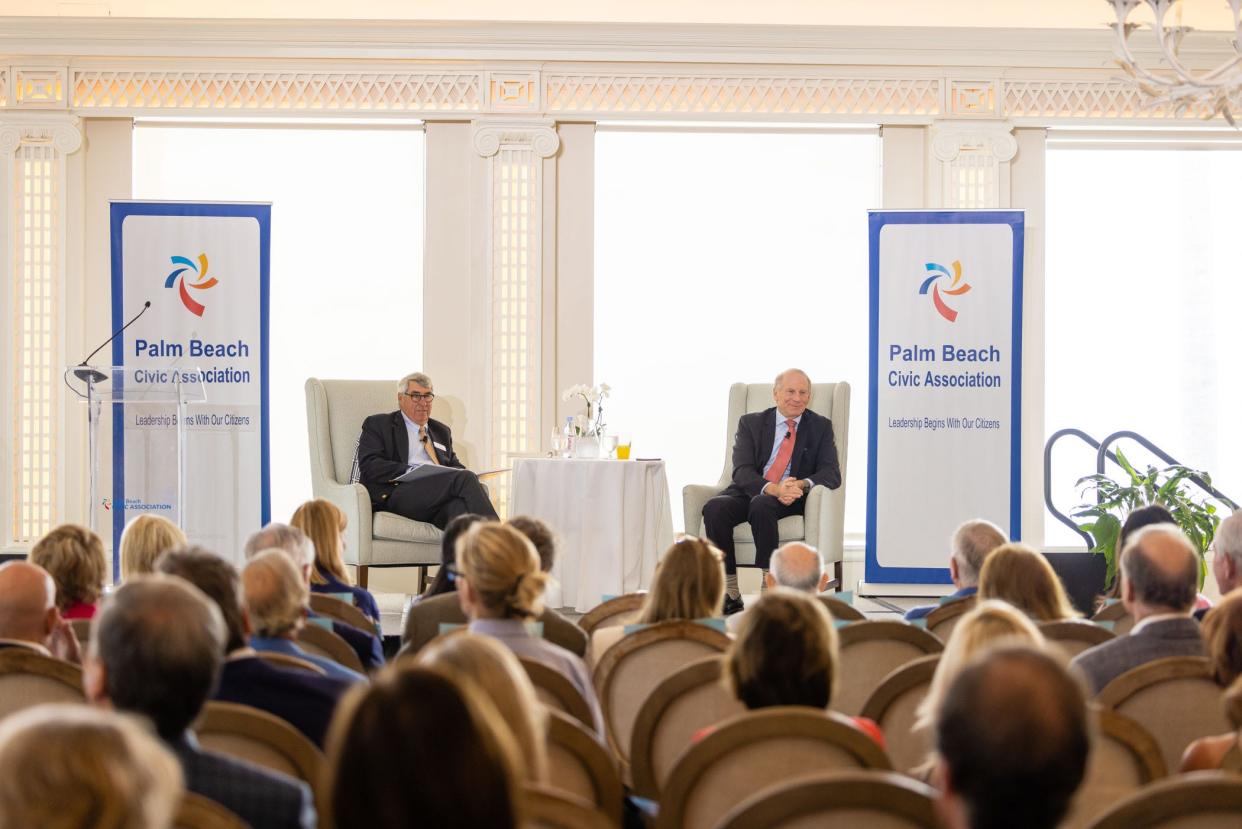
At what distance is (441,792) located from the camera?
1086 millimetres

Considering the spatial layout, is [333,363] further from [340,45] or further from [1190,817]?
[1190,817]

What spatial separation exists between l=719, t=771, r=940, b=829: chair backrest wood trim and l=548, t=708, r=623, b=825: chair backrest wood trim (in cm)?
45

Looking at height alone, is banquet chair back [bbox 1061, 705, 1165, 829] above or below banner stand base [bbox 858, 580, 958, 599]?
above

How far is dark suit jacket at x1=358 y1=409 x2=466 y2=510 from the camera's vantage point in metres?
6.43

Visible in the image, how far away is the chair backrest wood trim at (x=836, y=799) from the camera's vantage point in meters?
1.43

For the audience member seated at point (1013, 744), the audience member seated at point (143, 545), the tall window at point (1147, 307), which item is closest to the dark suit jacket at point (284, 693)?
the audience member seated at point (1013, 744)

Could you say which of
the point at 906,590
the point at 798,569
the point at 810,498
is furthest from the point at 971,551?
the point at 906,590

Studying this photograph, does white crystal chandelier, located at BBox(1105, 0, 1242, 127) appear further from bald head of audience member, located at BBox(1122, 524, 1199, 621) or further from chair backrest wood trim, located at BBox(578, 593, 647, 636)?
chair backrest wood trim, located at BBox(578, 593, 647, 636)

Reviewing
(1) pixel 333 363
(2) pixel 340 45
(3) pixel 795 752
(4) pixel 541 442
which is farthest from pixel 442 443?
(3) pixel 795 752

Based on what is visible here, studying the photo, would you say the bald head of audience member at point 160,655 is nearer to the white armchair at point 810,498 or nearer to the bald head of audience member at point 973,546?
the bald head of audience member at point 973,546

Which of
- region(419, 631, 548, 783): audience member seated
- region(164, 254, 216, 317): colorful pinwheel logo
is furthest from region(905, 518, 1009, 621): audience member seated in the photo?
region(164, 254, 216, 317): colorful pinwheel logo

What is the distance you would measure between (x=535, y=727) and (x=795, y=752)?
1.60 feet

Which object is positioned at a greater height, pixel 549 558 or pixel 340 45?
pixel 340 45

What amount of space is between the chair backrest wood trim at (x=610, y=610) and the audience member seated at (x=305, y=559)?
1.88ft
